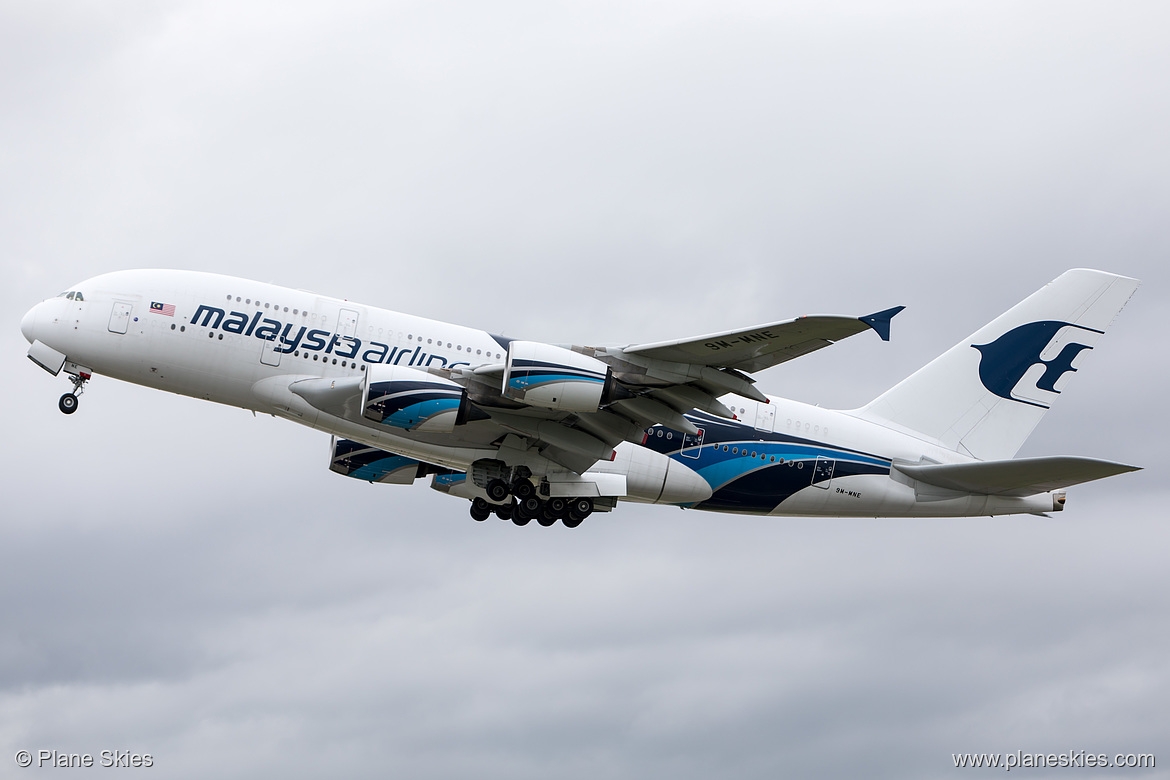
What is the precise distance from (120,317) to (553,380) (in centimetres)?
1258

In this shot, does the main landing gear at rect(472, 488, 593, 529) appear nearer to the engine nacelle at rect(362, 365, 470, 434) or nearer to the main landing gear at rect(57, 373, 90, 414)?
the engine nacelle at rect(362, 365, 470, 434)

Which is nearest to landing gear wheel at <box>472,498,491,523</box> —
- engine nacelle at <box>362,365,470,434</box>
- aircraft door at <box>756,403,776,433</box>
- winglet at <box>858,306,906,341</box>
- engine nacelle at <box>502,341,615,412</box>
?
engine nacelle at <box>362,365,470,434</box>

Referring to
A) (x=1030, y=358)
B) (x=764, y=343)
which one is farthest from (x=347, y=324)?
(x=1030, y=358)

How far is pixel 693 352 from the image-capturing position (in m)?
27.6

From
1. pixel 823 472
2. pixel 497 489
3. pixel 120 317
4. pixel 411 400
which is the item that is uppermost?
pixel 120 317

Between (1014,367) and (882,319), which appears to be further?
(1014,367)

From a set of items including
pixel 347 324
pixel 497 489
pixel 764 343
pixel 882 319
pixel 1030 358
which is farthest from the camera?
pixel 1030 358

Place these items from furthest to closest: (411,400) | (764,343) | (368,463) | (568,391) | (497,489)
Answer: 1. (368,463)
2. (497,489)
3. (411,400)
4. (568,391)
5. (764,343)

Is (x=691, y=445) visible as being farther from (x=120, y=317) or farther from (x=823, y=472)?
(x=120, y=317)

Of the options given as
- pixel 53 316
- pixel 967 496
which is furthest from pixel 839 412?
pixel 53 316

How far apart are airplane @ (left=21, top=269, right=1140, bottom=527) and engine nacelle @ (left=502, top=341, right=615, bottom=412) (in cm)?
4

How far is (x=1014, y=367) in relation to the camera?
39500 millimetres

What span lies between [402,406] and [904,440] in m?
17.2

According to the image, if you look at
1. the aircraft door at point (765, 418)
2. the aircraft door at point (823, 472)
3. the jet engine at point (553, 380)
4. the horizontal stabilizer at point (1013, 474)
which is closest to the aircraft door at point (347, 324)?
the jet engine at point (553, 380)
